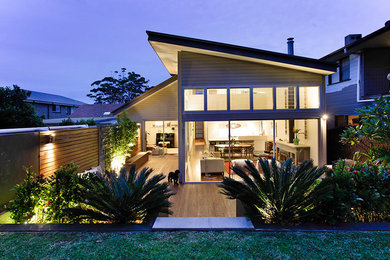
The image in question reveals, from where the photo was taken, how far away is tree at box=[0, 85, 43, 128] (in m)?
6.68

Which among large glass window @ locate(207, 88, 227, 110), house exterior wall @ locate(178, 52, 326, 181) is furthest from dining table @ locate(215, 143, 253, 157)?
large glass window @ locate(207, 88, 227, 110)

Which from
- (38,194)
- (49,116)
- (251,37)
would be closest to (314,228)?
(38,194)

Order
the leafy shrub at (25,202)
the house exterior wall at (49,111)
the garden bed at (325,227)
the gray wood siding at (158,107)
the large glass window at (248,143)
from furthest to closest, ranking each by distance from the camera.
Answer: the house exterior wall at (49,111) < the gray wood siding at (158,107) < the large glass window at (248,143) < the leafy shrub at (25,202) < the garden bed at (325,227)

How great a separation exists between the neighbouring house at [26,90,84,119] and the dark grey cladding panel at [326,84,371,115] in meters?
20.2

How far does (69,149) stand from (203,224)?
5.28 m

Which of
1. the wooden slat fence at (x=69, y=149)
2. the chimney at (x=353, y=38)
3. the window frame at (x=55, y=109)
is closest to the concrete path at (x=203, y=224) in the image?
the wooden slat fence at (x=69, y=149)

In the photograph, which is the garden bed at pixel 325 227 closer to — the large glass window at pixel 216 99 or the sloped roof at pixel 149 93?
the large glass window at pixel 216 99

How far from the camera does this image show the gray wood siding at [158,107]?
45.2 feet

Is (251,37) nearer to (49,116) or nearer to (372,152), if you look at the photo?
(49,116)

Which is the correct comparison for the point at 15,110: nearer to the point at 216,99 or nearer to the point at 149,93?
the point at 216,99

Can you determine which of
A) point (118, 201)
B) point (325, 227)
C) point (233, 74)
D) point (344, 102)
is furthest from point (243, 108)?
point (118, 201)

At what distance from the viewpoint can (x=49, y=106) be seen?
20.1 metres

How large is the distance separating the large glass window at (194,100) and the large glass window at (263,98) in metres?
2.09

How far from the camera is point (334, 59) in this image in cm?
1149
